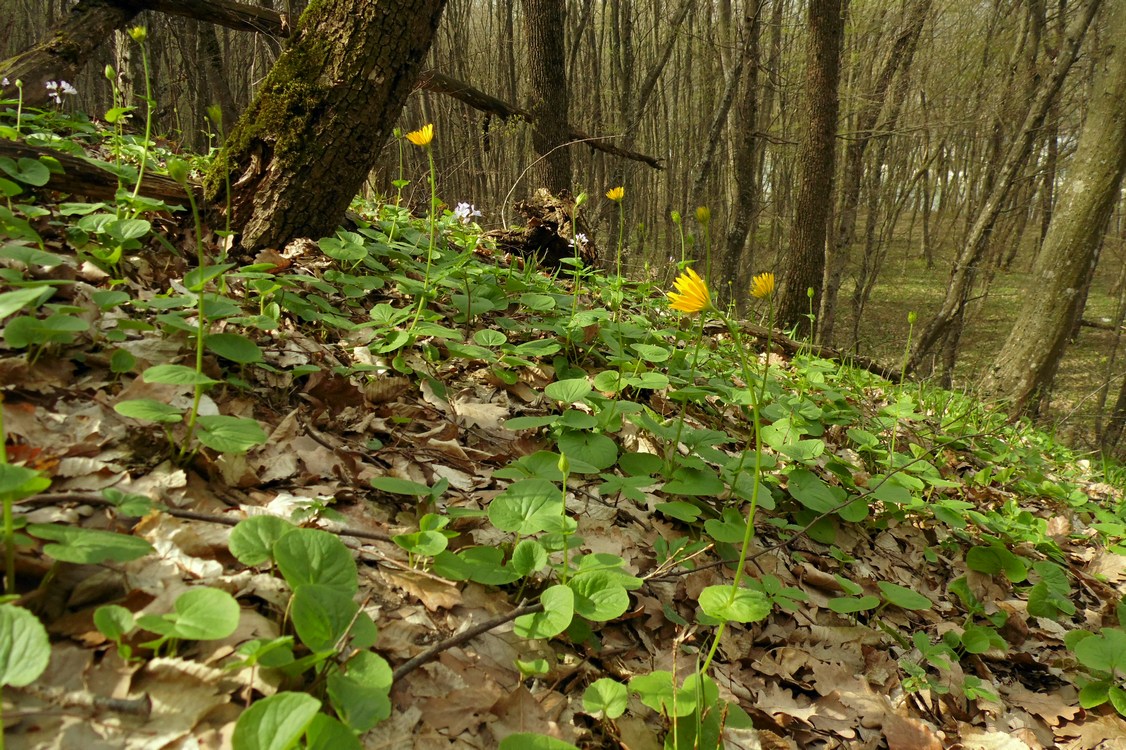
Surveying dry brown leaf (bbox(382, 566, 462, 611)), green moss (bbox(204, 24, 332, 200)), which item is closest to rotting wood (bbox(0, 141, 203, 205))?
green moss (bbox(204, 24, 332, 200))

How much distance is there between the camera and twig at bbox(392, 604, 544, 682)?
106 centimetres

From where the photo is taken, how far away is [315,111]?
247cm

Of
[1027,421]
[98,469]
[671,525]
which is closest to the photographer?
[98,469]

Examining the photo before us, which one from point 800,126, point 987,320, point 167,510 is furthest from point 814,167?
point 987,320

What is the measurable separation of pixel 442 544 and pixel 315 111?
204cm

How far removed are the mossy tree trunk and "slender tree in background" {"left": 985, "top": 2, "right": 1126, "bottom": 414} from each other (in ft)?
17.3

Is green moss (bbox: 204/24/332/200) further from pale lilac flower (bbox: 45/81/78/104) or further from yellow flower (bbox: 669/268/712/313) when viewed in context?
yellow flower (bbox: 669/268/712/313)

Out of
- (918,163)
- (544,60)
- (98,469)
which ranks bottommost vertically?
(98,469)

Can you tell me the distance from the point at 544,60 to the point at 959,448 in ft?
14.1

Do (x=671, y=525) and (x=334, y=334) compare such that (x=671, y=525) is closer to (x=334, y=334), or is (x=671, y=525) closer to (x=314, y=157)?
(x=334, y=334)

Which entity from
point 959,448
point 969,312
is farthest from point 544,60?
point 969,312

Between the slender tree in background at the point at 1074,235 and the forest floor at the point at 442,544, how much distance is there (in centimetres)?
295

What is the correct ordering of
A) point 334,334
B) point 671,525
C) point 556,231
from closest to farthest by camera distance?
point 671,525 < point 334,334 < point 556,231

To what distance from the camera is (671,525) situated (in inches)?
75.5
